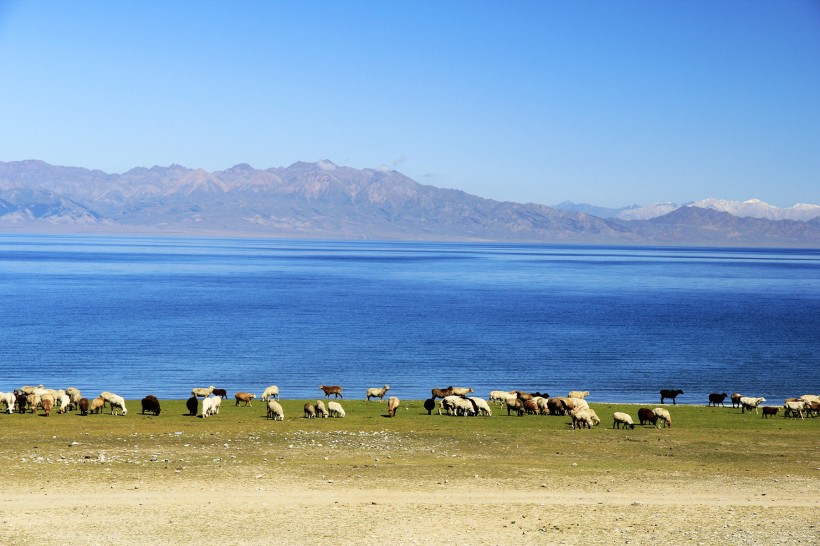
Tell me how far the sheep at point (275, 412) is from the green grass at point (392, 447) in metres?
0.29

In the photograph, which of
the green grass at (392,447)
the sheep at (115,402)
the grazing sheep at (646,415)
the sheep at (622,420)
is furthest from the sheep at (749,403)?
the sheep at (115,402)

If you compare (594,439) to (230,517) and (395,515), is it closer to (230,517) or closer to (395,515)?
(395,515)

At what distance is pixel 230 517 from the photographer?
66.0 feet

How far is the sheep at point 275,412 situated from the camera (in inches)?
1383

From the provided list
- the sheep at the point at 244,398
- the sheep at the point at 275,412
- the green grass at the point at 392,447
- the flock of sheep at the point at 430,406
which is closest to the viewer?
the green grass at the point at 392,447

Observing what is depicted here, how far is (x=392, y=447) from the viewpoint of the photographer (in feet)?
94.7

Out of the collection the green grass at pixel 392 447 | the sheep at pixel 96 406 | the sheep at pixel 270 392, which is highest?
the green grass at pixel 392 447

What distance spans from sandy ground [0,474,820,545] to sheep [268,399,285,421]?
37.2 ft

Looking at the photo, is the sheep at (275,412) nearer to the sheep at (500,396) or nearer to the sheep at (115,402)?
the sheep at (115,402)

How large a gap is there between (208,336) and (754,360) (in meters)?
44.1

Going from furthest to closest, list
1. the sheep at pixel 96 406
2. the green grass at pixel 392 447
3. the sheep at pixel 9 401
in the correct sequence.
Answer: the sheep at pixel 96 406 < the sheep at pixel 9 401 < the green grass at pixel 392 447

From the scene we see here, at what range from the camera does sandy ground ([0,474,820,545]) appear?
18844 mm

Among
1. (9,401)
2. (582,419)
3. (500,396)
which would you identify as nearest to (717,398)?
(500,396)

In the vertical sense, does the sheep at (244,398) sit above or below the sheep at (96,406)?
below
